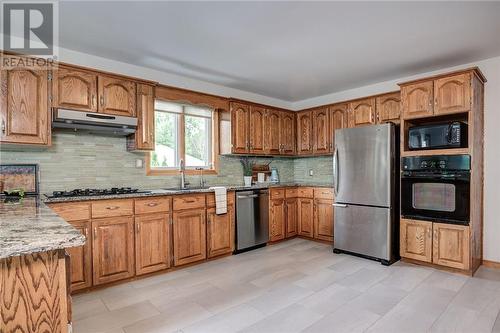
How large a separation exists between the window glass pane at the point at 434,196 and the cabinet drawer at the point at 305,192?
5.25ft

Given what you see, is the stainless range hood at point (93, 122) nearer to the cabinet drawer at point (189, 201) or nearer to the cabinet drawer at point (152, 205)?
the cabinet drawer at point (152, 205)

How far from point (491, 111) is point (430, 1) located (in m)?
2.02

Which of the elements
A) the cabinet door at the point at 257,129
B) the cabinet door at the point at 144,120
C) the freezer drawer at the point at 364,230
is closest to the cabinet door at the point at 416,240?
the freezer drawer at the point at 364,230

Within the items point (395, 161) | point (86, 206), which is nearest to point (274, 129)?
point (395, 161)

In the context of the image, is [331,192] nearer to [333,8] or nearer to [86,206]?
[333,8]

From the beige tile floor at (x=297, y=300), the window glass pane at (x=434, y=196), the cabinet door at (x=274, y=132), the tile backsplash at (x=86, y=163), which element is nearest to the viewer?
the beige tile floor at (x=297, y=300)

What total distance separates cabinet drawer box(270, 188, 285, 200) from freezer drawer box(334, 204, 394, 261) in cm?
91

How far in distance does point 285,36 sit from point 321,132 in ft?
7.62

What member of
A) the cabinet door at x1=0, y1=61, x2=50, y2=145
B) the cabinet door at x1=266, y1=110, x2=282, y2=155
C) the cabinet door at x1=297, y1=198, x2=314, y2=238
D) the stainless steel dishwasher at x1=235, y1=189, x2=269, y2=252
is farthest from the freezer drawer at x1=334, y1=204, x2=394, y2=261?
the cabinet door at x1=0, y1=61, x2=50, y2=145

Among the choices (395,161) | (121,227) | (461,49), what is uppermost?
(461,49)

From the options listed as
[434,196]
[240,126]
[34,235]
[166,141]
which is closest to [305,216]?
[240,126]

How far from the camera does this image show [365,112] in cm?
431

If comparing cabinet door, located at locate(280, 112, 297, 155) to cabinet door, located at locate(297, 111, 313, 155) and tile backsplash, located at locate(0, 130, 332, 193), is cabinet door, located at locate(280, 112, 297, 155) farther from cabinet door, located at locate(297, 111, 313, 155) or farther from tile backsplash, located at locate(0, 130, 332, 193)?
tile backsplash, located at locate(0, 130, 332, 193)

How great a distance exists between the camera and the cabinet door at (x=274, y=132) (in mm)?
4871
